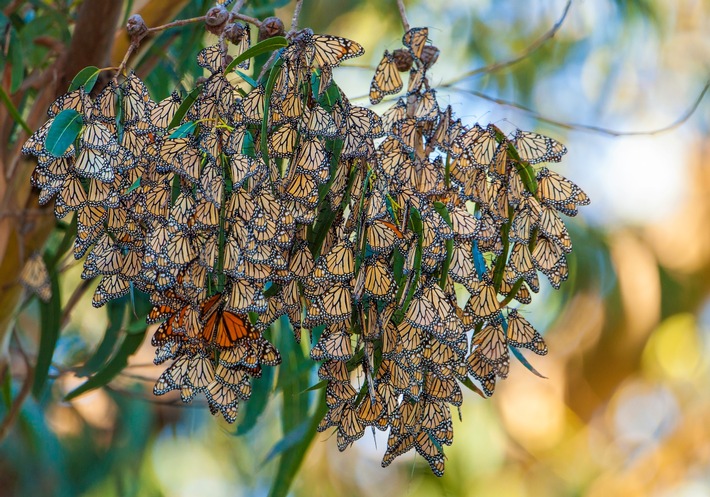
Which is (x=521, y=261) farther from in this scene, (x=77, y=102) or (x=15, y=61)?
(x=15, y=61)

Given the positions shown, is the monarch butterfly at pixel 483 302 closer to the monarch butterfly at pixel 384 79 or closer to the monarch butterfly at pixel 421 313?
the monarch butterfly at pixel 421 313

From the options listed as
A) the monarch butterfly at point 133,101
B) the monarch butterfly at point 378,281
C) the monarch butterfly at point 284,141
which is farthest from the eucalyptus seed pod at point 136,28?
the monarch butterfly at point 378,281

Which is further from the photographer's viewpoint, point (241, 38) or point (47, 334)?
point (47, 334)

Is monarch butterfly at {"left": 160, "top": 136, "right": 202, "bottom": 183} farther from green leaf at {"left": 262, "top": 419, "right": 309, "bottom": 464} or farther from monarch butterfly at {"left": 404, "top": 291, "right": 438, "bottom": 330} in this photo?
green leaf at {"left": 262, "top": 419, "right": 309, "bottom": 464}

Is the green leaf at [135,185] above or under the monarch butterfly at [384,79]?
under

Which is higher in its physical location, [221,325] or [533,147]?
[533,147]

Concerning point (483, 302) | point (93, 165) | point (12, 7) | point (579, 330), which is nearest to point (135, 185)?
point (93, 165)

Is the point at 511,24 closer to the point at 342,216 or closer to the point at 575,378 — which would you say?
the point at 575,378

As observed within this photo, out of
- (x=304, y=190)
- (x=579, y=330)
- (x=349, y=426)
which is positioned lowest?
(x=349, y=426)
